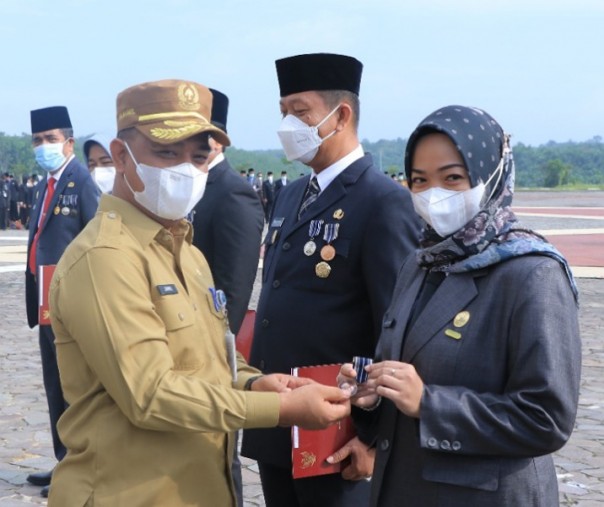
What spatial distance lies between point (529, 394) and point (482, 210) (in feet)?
1.64

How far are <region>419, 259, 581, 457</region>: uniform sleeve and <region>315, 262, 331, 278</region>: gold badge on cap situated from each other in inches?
40.1

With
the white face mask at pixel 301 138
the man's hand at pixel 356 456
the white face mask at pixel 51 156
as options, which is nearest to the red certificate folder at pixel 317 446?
the man's hand at pixel 356 456

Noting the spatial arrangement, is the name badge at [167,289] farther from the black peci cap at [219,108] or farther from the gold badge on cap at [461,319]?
the black peci cap at [219,108]

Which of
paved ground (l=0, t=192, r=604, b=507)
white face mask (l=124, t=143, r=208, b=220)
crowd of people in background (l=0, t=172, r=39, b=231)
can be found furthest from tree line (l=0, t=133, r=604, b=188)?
white face mask (l=124, t=143, r=208, b=220)

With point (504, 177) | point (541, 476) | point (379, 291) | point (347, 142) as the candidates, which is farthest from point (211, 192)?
point (541, 476)

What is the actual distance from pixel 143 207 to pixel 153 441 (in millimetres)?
630

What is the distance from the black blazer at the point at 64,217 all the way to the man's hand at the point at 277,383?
10.3 feet

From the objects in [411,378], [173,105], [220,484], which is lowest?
[220,484]

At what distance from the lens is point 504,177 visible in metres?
2.46

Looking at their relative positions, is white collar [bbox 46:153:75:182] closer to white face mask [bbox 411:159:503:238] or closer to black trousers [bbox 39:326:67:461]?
black trousers [bbox 39:326:67:461]

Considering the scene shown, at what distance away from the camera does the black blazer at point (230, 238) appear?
4273 mm

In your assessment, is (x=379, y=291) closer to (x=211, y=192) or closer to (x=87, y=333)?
(x=87, y=333)

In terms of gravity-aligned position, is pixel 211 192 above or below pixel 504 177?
below

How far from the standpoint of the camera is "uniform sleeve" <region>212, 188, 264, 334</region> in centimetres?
427
